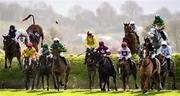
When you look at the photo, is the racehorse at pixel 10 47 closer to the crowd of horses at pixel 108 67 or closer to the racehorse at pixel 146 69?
the crowd of horses at pixel 108 67

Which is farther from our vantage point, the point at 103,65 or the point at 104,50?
the point at 104,50

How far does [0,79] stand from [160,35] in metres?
14.2

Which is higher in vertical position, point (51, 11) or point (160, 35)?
point (51, 11)

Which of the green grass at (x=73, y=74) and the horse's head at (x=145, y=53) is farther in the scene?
the green grass at (x=73, y=74)

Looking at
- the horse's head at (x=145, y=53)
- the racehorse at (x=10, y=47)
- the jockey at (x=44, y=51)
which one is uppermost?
the racehorse at (x=10, y=47)

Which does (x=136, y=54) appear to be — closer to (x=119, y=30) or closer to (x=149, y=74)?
(x=149, y=74)

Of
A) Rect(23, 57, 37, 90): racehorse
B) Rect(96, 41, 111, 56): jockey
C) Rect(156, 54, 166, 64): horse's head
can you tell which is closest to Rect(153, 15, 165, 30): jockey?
Rect(156, 54, 166, 64): horse's head

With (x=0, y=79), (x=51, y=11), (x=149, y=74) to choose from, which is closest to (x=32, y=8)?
(x=51, y=11)

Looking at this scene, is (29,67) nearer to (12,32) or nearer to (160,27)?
(12,32)

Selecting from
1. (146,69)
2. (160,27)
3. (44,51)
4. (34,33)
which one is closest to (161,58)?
(160,27)

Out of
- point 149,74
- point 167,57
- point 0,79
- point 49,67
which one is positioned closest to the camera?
point 149,74

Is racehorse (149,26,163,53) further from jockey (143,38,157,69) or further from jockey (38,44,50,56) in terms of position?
jockey (38,44,50,56)

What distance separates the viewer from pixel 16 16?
153000 millimetres

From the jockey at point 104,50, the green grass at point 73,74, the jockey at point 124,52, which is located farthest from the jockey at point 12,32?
the jockey at point 124,52
